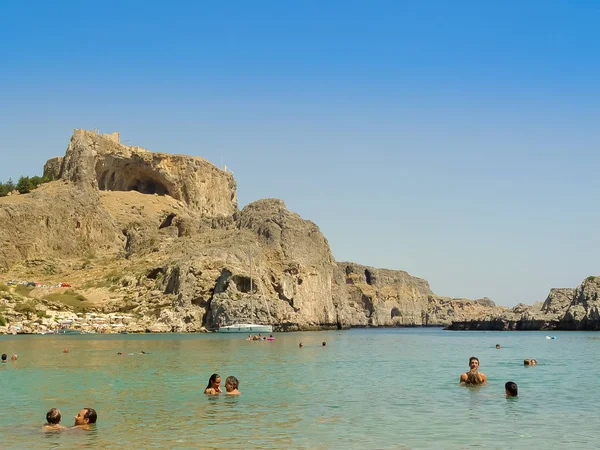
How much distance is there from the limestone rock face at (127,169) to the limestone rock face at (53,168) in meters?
4.32

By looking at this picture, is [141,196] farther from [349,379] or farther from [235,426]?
[235,426]

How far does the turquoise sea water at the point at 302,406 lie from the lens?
2111cm

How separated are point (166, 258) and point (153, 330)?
2331 centimetres

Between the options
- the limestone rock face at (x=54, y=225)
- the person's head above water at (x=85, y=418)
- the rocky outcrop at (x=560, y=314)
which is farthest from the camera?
the rocky outcrop at (x=560, y=314)

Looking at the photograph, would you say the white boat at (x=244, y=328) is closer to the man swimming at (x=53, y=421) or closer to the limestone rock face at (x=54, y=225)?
the limestone rock face at (x=54, y=225)

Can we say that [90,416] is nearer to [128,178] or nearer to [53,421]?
[53,421]

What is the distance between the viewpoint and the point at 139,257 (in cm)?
14038

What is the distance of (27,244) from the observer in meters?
142

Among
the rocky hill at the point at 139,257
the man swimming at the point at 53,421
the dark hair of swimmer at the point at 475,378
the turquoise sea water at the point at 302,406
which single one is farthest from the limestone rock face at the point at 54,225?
the man swimming at the point at 53,421

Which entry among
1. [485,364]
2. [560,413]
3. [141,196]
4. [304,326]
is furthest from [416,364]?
[141,196]

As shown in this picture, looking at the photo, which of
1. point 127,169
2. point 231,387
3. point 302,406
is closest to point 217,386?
point 231,387

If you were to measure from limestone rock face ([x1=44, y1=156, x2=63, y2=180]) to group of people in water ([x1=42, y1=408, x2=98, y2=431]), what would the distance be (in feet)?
545

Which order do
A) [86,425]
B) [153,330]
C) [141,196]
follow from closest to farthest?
[86,425]
[153,330]
[141,196]

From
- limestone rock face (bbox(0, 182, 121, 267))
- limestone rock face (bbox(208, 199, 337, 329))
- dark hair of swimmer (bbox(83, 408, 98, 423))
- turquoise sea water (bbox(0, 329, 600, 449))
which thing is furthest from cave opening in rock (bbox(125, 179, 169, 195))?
dark hair of swimmer (bbox(83, 408, 98, 423))
